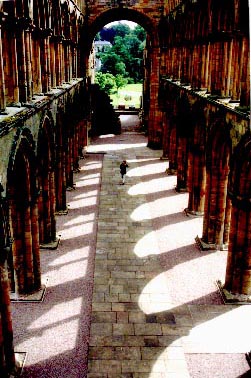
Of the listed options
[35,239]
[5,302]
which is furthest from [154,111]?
[5,302]

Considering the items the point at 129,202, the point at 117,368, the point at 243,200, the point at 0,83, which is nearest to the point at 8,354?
the point at 117,368

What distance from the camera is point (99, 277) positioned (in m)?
15.2

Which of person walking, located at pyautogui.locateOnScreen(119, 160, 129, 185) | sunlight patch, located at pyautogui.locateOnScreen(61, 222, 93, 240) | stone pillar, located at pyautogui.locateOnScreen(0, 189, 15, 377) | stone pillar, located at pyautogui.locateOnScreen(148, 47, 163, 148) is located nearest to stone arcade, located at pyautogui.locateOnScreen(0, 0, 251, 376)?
stone pillar, located at pyautogui.locateOnScreen(0, 189, 15, 377)

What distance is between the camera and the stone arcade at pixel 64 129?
11.8 meters

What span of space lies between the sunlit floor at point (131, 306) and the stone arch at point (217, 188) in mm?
832

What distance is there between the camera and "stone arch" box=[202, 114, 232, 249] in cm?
1642

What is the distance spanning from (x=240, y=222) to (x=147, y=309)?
12.4ft

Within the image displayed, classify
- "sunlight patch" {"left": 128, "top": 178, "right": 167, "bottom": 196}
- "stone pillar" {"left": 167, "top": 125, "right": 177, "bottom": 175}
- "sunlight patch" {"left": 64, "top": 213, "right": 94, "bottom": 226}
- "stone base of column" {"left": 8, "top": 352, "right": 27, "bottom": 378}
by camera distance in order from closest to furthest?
1. "stone base of column" {"left": 8, "top": 352, "right": 27, "bottom": 378}
2. "sunlight patch" {"left": 64, "top": 213, "right": 94, "bottom": 226}
3. "sunlight patch" {"left": 128, "top": 178, "right": 167, "bottom": 196}
4. "stone pillar" {"left": 167, "top": 125, "right": 177, "bottom": 175}

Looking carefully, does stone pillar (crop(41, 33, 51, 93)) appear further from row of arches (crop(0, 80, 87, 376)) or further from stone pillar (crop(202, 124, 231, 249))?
stone pillar (crop(202, 124, 231, 249))

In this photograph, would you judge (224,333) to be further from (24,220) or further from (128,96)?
(128,96)

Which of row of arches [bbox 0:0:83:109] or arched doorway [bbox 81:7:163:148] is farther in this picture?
arched doorway [bbox 81:7:163:148]

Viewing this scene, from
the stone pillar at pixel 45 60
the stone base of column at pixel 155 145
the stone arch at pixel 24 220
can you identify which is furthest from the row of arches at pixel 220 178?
the stone base of column at pixel 155 145

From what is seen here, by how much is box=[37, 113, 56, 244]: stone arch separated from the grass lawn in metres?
49.1

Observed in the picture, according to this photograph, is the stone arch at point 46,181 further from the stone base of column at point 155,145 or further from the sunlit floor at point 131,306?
the stone base of column at point 155,145
